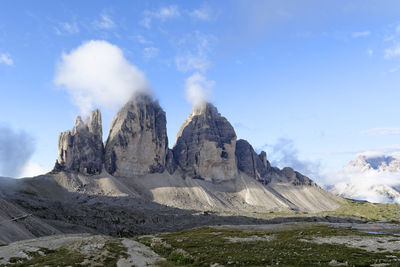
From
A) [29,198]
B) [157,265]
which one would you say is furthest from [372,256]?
[29,198]

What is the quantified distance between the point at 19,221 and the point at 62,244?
162 ft

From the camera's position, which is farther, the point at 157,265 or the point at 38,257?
the point at 38,257

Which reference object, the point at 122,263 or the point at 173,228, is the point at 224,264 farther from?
the point at 173,228

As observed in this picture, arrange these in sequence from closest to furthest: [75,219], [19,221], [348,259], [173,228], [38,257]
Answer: [348,259]
[38,257]
[19,221]
[75,219]
[173,228]

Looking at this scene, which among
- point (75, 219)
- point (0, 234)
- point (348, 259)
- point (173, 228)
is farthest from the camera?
point (173, 228)

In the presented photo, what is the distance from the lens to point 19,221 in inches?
3750

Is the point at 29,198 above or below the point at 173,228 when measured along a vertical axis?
above

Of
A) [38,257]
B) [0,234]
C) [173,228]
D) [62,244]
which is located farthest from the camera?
[173,228]

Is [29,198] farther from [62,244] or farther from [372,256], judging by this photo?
[372,256]

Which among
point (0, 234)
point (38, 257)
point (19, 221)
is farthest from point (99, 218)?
point (38, 257)

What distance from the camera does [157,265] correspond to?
38500mm

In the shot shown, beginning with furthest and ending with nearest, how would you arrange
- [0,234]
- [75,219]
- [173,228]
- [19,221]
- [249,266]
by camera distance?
[173,228], [75,219], [19,221], [0,234], [249,266]

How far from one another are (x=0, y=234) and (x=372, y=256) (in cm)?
7663

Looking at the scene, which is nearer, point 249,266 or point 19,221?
point 249,266
